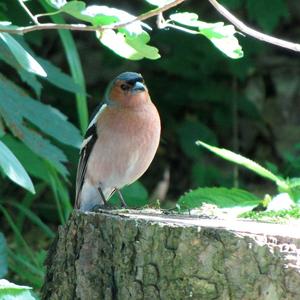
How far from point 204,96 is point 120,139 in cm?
301

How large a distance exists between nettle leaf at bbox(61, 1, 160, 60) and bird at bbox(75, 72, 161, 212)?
7.46ft

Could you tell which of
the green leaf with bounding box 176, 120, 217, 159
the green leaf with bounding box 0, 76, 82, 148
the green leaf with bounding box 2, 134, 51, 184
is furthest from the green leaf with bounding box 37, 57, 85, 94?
the green leaf with bounding box 176, 120, 217, 159

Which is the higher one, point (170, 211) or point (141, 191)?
point (141, 191)

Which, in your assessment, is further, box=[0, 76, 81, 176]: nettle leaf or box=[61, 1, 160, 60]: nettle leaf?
box=[0, 76, 81, 176]: nettle leaf

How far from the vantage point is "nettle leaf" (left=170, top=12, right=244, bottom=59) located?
3.17 meters

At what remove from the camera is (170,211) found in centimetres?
452

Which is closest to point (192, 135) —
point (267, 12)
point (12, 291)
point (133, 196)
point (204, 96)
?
point (204, 96)

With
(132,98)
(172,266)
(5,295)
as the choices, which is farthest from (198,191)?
(5,295)

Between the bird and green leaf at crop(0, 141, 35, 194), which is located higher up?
the bird

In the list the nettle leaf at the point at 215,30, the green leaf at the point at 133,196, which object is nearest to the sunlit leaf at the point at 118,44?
the nettle leaf at the point at 215,30

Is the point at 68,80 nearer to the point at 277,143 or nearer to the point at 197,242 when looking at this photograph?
the point at 197,242

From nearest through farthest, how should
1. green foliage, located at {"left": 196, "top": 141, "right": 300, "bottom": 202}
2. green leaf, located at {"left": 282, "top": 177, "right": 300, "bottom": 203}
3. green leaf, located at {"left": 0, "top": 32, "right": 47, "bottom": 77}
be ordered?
green leaf, located at {"left": 0, "top": 32, "right": 47, "bottom": 77}
green foliage, located at {"left": 196, "top": 141, "right": 300, "bottom": 202}
green leaf, located at {"left": 282, "top": 177, "right": 300, "bottom": 203}

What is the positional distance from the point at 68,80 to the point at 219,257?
196cm

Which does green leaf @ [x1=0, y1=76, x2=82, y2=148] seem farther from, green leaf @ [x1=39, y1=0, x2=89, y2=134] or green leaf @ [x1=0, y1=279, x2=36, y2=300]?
green leaf @ [x1=0, y1=279, x2=36, y2=300]
